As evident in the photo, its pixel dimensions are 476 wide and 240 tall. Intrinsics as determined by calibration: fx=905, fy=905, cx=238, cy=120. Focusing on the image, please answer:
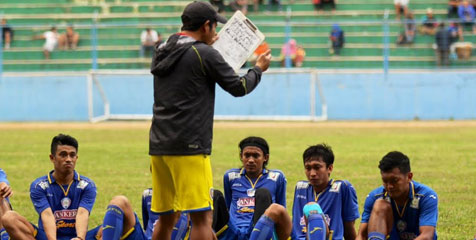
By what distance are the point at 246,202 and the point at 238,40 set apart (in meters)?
2.49

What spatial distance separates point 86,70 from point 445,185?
16.6 m

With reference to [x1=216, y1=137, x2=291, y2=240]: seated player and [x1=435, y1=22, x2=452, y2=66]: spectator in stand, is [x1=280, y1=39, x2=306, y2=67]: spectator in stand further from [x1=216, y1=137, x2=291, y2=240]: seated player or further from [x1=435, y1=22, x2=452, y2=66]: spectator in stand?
[x1=216, y1=137, x2=291, y2=240]: seated player

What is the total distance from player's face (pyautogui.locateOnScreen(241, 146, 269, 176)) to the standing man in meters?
2.26

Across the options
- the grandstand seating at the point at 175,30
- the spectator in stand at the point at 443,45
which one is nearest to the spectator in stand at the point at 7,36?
the grandstand seating at the point at 175,30

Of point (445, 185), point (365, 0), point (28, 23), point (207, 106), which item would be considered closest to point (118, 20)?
point (28, 23)

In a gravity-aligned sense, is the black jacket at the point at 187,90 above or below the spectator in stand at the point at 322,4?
below

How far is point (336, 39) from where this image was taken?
26.4 metres

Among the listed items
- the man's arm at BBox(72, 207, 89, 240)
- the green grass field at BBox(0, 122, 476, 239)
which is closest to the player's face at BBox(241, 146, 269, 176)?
the green grass field at BBox(0, 122, 476, 239)

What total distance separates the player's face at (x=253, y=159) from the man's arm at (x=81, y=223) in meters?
1.74

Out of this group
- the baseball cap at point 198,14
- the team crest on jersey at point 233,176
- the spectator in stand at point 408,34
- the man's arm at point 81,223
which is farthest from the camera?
the spectator in stand at point 408,34

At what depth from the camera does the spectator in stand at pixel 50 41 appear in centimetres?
2717

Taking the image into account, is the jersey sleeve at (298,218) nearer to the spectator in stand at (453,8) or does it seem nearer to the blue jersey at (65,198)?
the blue jersey at (65,198)

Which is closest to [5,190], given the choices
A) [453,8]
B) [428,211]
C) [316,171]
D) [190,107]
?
[190,107]

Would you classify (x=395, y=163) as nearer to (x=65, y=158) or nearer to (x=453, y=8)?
(x=65, y=158)
